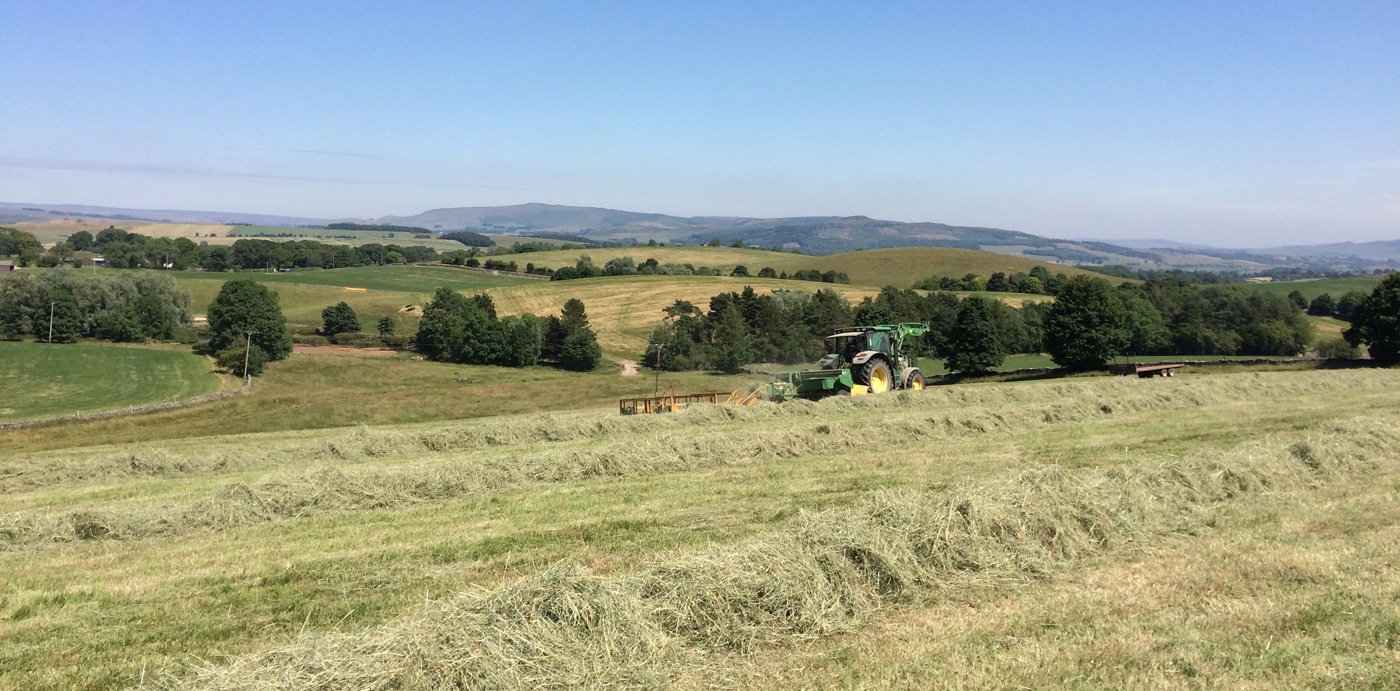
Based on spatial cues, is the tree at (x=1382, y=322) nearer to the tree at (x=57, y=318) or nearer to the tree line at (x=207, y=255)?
the tree at (x=57, y=318)

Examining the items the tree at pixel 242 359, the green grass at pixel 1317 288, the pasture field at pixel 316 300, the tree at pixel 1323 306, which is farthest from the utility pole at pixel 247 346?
the green grass at pixel 1317 288

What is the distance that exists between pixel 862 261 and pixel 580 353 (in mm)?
60459

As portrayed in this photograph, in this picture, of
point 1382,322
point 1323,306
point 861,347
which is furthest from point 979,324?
point 1323,306

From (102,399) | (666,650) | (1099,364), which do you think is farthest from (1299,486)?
(102,399)

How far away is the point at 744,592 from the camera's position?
20.1 ft

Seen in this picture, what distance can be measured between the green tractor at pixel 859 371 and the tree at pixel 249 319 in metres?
37.3

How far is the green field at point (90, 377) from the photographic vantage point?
37719 millimetres

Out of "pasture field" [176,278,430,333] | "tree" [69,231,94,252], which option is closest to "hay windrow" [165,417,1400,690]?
"pasture field" [176,278,430,333]

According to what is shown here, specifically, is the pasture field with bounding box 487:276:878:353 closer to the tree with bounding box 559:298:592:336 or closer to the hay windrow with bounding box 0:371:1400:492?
the tree with bounding box 559:298:592:336

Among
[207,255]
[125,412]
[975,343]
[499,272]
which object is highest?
[207,255]

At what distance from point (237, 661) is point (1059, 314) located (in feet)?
139

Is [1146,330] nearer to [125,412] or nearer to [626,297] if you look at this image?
[626,297]

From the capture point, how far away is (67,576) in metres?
7.99

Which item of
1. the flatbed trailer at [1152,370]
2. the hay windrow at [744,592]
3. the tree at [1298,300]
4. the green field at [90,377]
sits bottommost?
the green field at [90,377]
